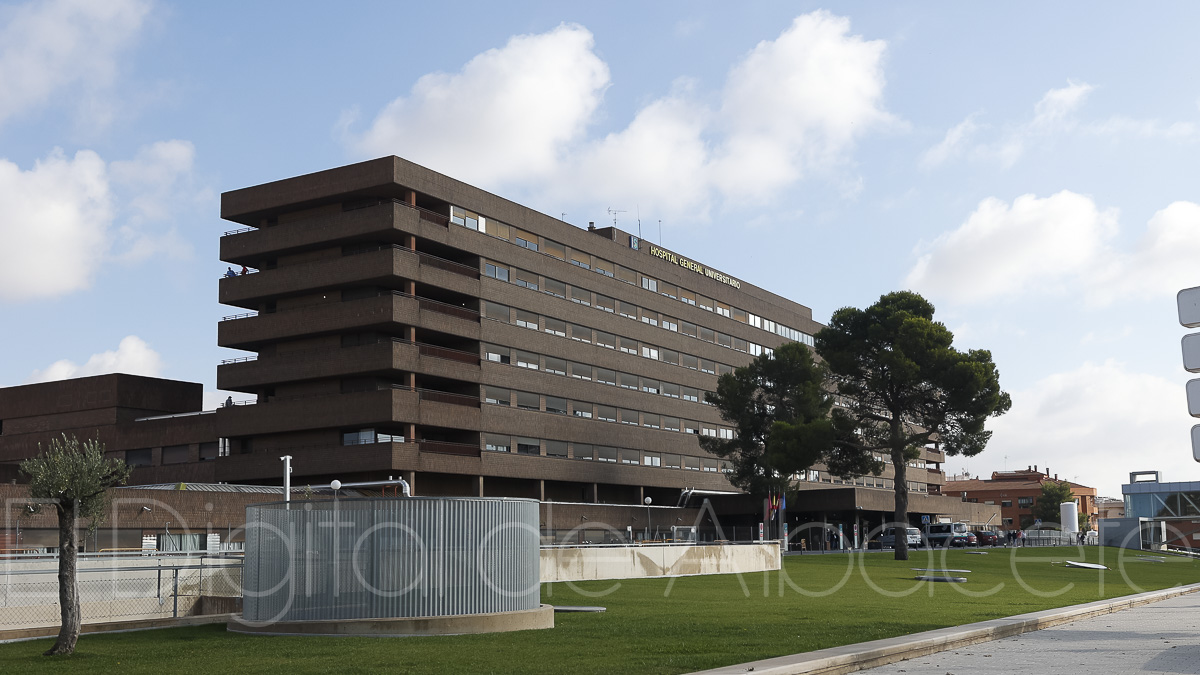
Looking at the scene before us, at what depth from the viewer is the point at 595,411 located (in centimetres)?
8219

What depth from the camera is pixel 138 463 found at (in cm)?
7638

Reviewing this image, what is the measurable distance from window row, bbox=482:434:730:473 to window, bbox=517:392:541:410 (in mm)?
2067

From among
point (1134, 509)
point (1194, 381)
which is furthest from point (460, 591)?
point (1134, 509)

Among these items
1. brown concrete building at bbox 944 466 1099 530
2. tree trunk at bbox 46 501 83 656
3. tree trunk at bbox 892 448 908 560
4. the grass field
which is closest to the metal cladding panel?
the grass field

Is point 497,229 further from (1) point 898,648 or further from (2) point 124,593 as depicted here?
(1) point 898,648

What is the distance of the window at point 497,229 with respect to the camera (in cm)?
7431

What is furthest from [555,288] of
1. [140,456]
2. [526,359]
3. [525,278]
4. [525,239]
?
[140,456]

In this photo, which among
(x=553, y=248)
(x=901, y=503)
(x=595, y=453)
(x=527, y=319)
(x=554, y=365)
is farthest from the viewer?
(x=595, y=453)

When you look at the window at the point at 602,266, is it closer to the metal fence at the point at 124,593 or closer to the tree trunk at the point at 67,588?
the metal fence at the point at 124,593

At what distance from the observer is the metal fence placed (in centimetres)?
2189

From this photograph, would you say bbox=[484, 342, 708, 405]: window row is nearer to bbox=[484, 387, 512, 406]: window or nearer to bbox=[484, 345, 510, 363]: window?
bbox=[484, 345, 510, 363]: window

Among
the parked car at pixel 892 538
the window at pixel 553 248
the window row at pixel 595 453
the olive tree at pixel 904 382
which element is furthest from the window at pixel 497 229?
the parked car at pixel 892 538

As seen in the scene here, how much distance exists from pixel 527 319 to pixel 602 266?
10648 millimetres

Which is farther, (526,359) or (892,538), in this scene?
(892,538)
